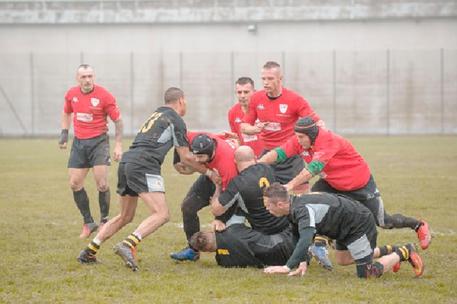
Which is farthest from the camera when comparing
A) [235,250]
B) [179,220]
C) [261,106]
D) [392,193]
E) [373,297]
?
[392,193]

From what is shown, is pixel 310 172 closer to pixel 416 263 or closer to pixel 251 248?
pixel 251 248

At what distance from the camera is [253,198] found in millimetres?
9750

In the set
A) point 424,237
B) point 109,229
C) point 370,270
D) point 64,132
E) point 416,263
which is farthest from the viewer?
point 64,132

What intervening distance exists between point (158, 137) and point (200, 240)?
116 centimetres

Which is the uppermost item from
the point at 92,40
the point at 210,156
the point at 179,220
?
the point at 92,40

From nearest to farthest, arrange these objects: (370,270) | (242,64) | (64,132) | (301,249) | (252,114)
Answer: (301,249), (370,270), (252,114), (64,132), (242,64)

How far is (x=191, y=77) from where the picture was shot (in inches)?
1585

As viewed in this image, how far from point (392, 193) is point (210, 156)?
754 centimetres

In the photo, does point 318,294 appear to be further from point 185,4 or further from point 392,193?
point 185,4

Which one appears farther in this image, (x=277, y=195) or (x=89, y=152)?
(x=89, y=152)

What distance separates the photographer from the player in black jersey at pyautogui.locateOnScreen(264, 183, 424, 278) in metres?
8.77

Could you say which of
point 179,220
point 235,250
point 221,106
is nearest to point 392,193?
point 179,220

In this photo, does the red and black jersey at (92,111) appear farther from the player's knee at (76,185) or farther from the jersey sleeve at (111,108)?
the player's knee at (76,185)

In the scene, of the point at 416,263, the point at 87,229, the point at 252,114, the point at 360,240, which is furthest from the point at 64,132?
the point at 416,263
